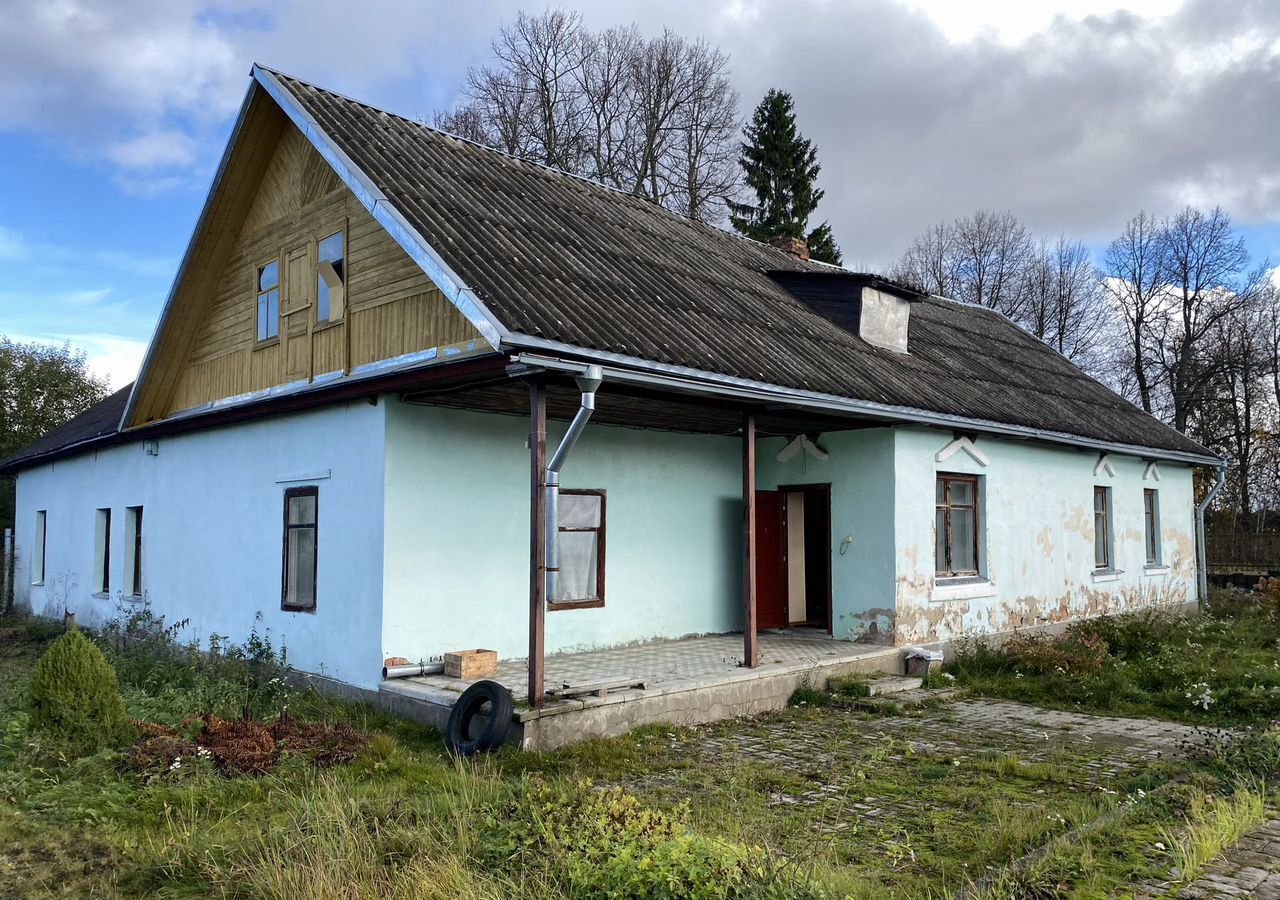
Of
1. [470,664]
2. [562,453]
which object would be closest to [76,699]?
[470,664]

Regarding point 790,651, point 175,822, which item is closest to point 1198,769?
point 790,651

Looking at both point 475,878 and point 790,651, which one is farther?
point 790,651

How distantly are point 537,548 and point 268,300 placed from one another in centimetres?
592

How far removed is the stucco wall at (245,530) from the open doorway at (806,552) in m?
6.04

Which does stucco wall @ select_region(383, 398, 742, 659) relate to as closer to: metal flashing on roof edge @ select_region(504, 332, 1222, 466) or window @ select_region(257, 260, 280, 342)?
metal flashing on roof edge @ select_region(504, 332, 1222, 466)

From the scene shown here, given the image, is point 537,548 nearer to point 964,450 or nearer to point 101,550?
point 964,450

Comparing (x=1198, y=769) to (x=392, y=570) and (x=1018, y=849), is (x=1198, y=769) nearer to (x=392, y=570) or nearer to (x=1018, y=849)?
(x=1018, y=849)

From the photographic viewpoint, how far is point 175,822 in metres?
5.88

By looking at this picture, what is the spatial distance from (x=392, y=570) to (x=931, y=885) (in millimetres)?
6078

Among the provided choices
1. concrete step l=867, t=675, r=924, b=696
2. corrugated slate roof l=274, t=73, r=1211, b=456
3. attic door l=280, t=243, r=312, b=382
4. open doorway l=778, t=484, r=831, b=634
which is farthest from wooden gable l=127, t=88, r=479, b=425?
open doorway l=778, t=484, r=831, b=634

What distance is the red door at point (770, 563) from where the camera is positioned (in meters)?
13.5

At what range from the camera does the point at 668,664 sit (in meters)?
10.3

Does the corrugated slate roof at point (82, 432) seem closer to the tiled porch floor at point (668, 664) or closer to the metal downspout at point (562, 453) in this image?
the tiled porch floor at point (668, 664)

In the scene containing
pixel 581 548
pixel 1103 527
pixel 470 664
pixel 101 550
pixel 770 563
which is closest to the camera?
pixel 470 664
